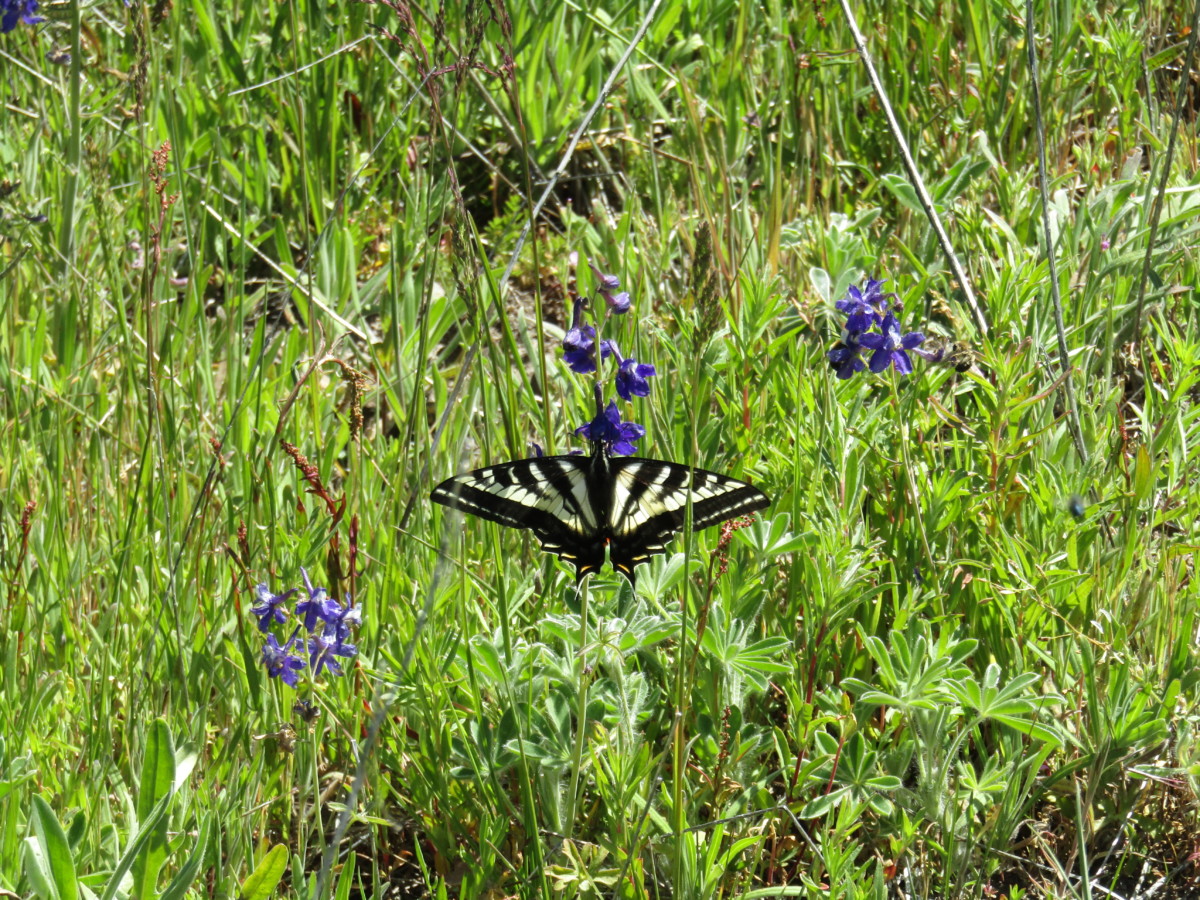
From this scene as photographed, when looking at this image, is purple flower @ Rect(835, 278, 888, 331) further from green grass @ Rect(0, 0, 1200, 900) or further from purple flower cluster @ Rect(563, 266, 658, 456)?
purple flower cluster @ Rect(563, 266, 658, 456)

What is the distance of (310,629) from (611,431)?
2.37ft

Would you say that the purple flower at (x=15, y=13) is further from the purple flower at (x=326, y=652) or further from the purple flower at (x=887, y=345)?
the purple flower at (x=887, y=345)

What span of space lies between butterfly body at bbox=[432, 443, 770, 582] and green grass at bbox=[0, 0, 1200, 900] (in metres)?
0.07

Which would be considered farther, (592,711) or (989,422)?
(989,422)

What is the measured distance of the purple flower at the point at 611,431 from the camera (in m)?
2.05

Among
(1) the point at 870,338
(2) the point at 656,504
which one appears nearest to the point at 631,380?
(2) the point at 656,504

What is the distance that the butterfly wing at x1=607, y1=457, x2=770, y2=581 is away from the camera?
2299mm

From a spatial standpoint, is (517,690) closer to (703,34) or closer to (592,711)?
(592,711)

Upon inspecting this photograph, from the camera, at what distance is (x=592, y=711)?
2.36 metres

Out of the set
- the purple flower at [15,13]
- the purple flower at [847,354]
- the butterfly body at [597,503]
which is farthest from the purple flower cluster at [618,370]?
the purple flower at [15,13]

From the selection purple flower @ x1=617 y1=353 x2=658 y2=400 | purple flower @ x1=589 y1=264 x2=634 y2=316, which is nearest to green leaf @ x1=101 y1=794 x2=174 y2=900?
purple flower @ x1=617 y1=353 x2=658 y2=400

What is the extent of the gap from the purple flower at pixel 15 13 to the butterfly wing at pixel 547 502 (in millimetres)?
2546

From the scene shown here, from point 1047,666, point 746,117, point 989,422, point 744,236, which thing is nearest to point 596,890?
point 1047,666

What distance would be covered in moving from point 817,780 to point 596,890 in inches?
18.6
